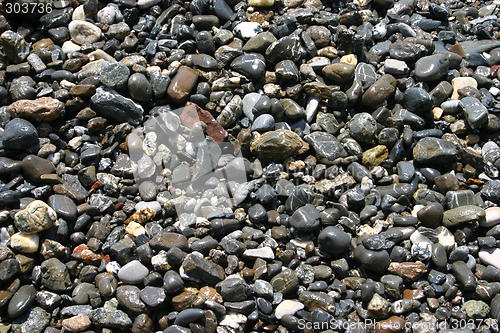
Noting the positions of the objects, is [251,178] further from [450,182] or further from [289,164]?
[450,182]

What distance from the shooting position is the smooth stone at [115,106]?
338 cm

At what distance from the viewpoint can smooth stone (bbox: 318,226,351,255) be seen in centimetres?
294

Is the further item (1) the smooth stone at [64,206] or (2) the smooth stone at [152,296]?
(1) the smooth stone at [64,206]

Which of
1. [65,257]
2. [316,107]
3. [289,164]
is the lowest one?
A: [65,257]

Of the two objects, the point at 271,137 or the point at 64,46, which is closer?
the point at 271,137

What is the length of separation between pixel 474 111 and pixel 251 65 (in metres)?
1.70

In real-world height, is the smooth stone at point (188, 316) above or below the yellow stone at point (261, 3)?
below

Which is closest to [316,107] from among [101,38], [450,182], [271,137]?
[271,137]

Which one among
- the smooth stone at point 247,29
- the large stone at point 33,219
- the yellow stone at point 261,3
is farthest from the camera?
the yellow stone at point 261,3

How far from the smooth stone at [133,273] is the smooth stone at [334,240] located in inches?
45.0

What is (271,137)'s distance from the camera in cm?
328

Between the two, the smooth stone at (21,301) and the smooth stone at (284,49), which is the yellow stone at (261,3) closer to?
the smooth stone at (284,49)

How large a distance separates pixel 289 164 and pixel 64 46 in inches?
83.1

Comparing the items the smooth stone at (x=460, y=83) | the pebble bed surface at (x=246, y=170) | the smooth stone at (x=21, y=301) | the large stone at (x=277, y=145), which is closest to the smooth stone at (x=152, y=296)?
the pebble bed surface at (x=246, y=170)
